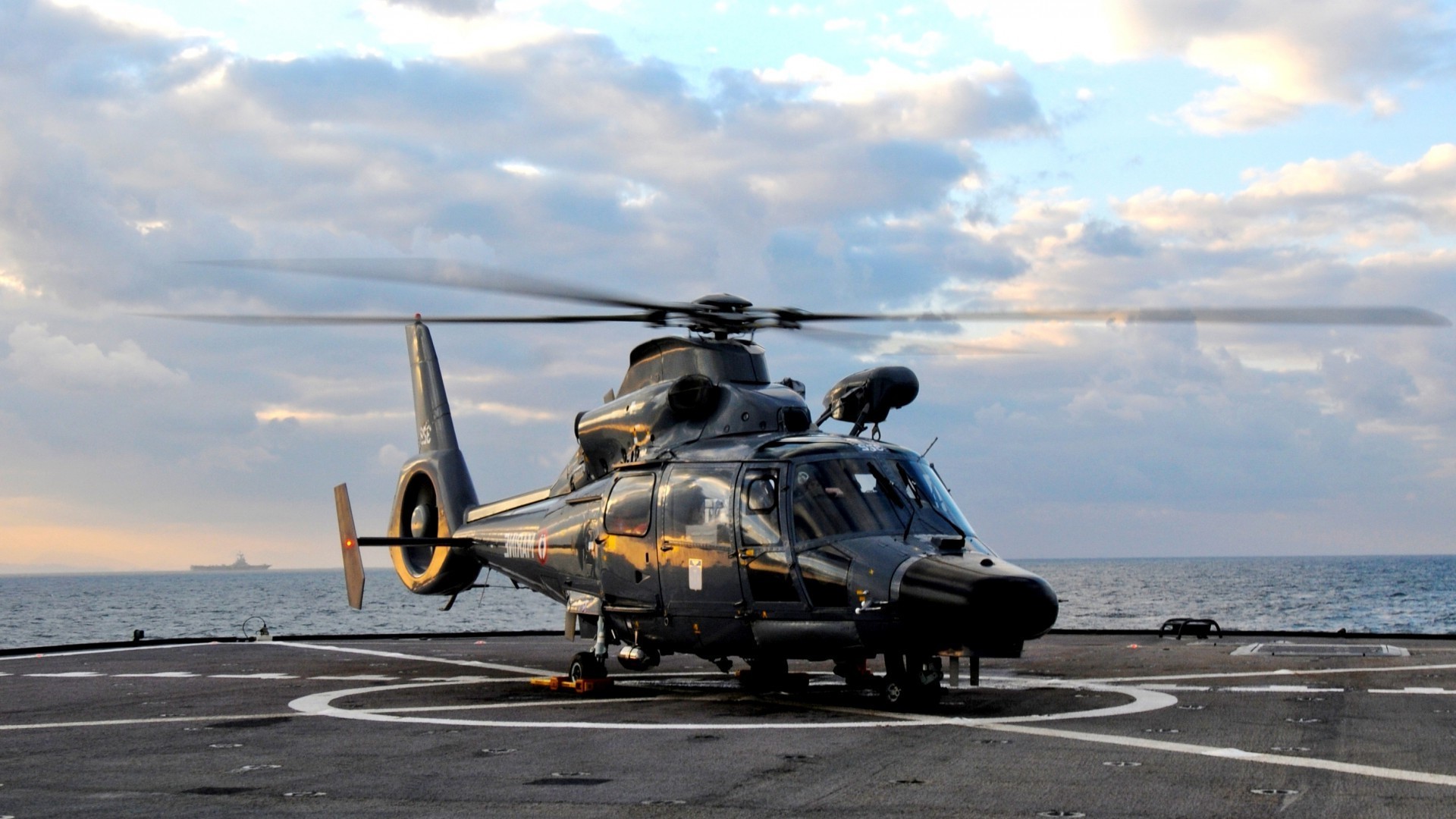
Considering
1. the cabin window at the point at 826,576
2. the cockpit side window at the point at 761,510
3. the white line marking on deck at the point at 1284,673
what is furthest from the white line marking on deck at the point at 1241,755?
the white line marking on deck at the point at 1284,673

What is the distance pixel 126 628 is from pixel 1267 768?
7907 cm

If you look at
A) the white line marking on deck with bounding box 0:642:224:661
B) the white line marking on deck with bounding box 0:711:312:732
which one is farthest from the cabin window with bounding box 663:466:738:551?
the white line marking on deck with bounding box 0:642:224:661

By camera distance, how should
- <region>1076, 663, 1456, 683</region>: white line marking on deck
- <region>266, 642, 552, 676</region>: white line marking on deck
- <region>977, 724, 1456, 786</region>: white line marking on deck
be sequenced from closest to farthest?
1. <region>977, 724, 1456, 786</region>: white line marking on deck
2. <region>1076, 663, 1456, 683</region>: white line marking on deck
3. <region>266, 642, 552, 676</region>: white line marking on deck

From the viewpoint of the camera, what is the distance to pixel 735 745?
11742 millimetres

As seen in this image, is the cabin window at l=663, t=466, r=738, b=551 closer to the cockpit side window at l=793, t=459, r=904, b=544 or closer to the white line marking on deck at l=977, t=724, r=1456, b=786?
the cockpit side window at l=793, t=459, r=904, b=544

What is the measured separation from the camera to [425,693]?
1727cm

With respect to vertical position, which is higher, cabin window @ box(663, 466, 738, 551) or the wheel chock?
cabin window @ box(663, 466, 738, 551)

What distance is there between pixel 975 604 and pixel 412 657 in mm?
14261

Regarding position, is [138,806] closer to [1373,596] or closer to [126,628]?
[126,628]

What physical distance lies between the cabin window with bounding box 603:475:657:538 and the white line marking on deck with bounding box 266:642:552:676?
440 cm

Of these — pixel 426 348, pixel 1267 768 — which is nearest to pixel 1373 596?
pixel 426 348

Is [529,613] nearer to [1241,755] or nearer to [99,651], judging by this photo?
[99,651]

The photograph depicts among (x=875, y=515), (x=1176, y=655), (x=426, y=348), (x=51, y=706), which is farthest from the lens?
(x=426, y=348)

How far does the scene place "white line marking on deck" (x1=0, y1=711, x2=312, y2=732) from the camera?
1395 centimetres
